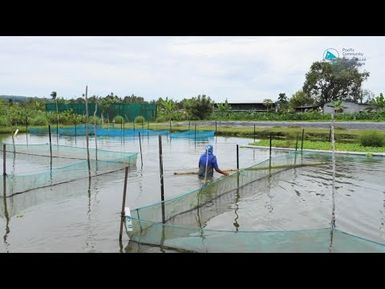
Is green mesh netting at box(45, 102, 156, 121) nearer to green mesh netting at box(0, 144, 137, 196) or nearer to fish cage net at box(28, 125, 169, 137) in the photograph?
fish cage net at box(28, 125, 169, 137)

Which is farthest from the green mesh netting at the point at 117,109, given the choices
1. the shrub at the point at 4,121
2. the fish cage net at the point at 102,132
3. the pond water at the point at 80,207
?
the pond water at the point at 80,207

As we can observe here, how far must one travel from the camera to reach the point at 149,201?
12.1 meters

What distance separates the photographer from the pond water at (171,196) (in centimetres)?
871

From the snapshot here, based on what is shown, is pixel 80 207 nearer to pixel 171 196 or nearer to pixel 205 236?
pixel 171 196

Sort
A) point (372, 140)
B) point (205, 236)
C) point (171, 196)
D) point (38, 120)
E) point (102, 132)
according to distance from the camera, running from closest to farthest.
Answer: point (205, 236), point (171, 196), point (372, 140), point (102, 132), point (38, 120)

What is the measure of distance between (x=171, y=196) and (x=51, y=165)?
27.9ft

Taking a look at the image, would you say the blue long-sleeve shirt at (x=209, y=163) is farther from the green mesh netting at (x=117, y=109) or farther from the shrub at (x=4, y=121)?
the green mesh netting at (x=117, y=109)

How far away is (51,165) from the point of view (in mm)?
18781

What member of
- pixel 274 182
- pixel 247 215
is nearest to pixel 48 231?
pixel 247 215

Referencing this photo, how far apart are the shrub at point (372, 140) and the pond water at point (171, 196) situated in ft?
21.9

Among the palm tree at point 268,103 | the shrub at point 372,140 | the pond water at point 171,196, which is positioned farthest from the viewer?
the palm tree at point 268,103

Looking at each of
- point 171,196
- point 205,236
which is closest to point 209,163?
point 171,196

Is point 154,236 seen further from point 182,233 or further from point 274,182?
point 274,182
